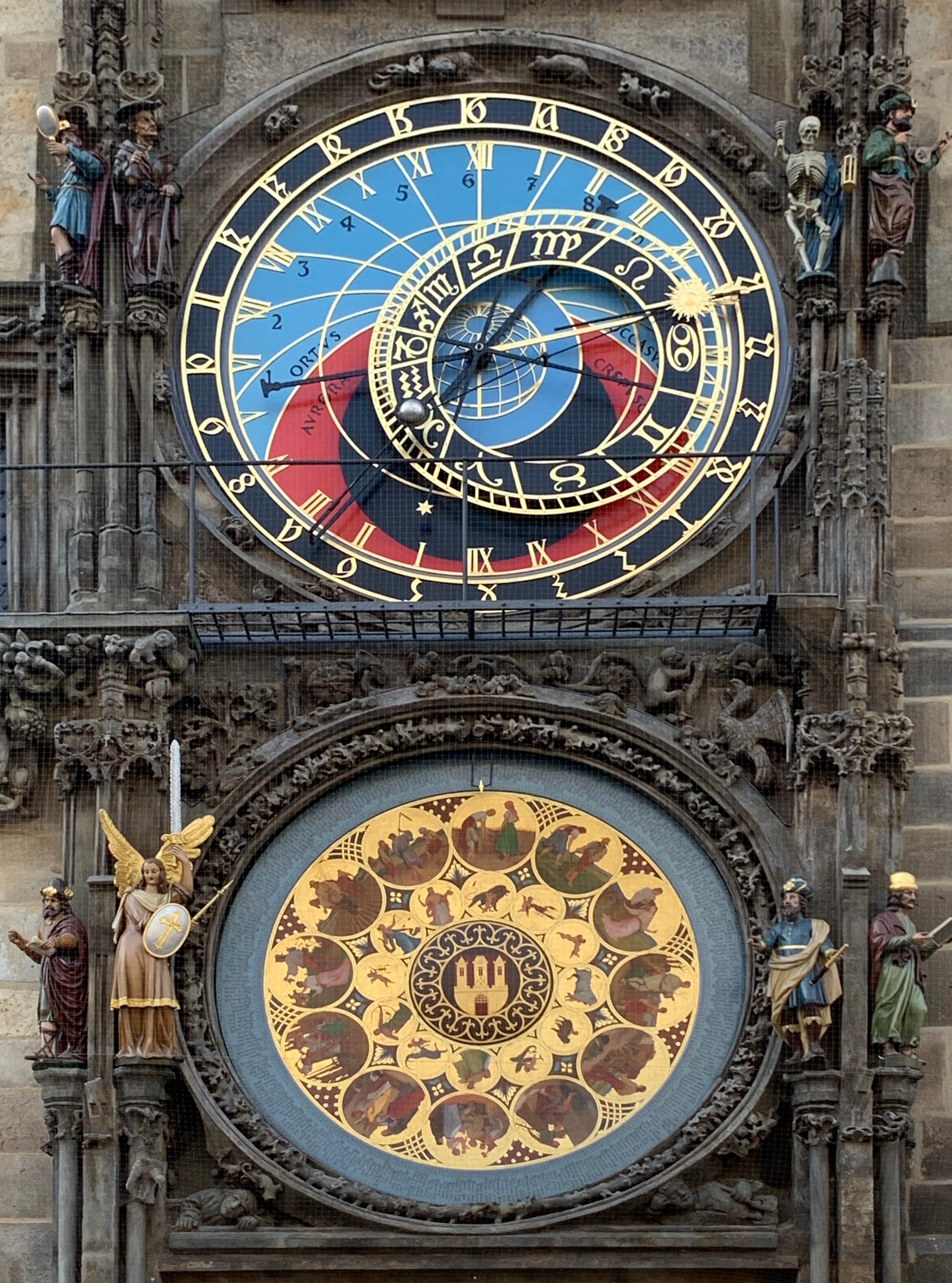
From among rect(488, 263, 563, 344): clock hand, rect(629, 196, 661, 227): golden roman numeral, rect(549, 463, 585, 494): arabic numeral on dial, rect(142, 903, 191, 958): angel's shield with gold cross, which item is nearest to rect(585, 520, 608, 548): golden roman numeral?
rect(549, 463, 585, 494): arabic numeral on dial

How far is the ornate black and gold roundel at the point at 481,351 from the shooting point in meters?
17.6

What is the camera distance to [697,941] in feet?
55.4

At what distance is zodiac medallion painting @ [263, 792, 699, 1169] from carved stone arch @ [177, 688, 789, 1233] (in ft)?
0.84

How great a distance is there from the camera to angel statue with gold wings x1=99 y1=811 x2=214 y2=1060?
54.1ft

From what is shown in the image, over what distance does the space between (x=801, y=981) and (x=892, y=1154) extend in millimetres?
838

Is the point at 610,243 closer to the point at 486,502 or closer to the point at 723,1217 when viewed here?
the point at 486,502

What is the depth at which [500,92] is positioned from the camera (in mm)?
18281

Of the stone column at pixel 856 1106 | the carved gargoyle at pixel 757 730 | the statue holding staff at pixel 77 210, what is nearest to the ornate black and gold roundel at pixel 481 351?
the statue holding staff at pixel 77 210

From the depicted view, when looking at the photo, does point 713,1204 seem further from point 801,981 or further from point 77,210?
point 77,210

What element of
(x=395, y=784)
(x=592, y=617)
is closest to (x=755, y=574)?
(x=592, y=617)

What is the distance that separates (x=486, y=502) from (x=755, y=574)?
4.28 ft

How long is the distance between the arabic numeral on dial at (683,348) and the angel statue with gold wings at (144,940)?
326 centimetres

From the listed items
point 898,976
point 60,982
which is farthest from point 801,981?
point 60,982

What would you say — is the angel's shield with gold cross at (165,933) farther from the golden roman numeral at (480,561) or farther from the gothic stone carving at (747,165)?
the gothic stone carving at (747,165)
